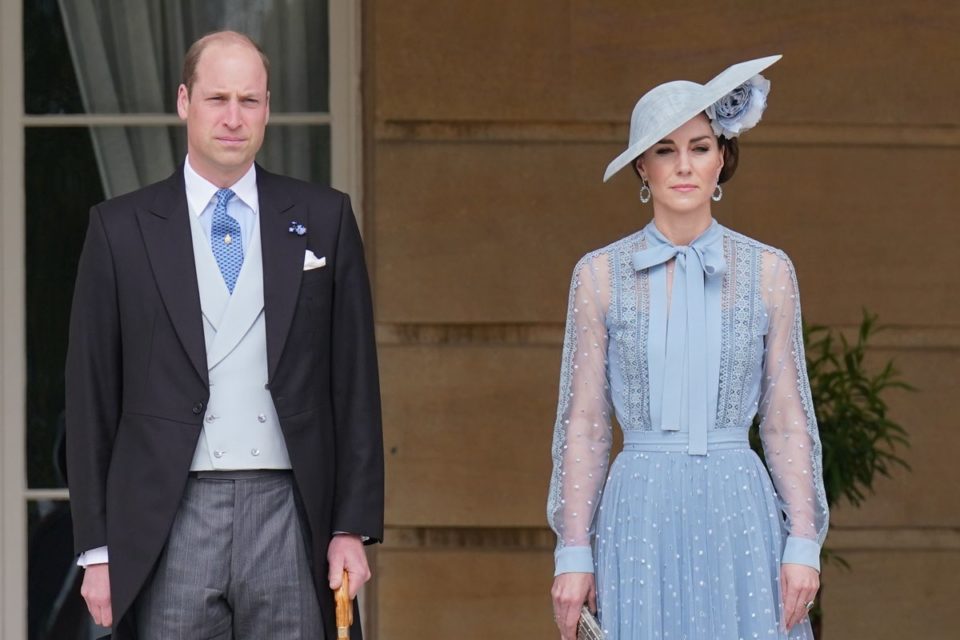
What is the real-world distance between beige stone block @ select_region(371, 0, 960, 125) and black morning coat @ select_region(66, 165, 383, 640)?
2074 mm

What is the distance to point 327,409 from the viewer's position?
3.64 meters

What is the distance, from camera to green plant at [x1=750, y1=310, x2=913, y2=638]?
5.24m

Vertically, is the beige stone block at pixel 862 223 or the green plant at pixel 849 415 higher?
the beige stone block at pixel 862 223

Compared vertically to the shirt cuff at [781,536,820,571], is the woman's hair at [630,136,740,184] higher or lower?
higher

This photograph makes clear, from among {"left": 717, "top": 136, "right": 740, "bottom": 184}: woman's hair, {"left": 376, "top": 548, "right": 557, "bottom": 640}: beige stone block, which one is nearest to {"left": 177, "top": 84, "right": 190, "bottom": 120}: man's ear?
{"left": 717, "top": 136, "right": 740, "bottom": 184}: woman's hair

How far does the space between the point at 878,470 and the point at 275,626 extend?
2586mm

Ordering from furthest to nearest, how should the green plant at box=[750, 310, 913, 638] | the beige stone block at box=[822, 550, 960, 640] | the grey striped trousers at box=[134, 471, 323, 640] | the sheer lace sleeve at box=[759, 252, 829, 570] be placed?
the beige stone block at box=[822, 550, 960, 640], the green plant at box=[750, 310, 913, 638], the sheer lace sleeve at box=[759, 252, 829, 570], the grey striped trousers at box=[134, 471, 323, 640]

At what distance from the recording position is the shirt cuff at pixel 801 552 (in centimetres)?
358

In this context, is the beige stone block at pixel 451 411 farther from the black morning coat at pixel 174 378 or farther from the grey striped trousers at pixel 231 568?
the grey striped trousers at pixel 231 568

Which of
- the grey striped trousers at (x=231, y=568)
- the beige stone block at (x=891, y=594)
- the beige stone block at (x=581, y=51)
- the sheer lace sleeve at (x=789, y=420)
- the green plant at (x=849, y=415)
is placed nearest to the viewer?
the grey striped trousers at (x=231, y=568)

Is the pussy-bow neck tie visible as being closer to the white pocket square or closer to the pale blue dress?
the pale blue dress

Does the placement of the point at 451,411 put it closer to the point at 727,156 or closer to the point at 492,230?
the point at 492,230

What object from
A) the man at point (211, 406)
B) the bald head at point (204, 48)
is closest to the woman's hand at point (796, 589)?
the man at point (211, 406)

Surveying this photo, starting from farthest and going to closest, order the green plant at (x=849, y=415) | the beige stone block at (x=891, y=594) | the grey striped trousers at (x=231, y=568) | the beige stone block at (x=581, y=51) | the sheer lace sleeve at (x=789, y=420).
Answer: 1. the beige stone block at (x=891, y=594)
2. the beige stone block at (x=581, y=51)
3. the green plant at (x=849, y=415)
4. the sheer lace sleeve at (x=789, y=420)
5. the grey striped trousers at (x=231, y=568)
